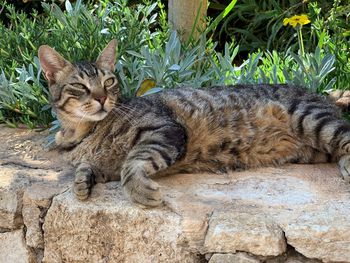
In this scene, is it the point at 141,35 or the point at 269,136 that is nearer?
Result: the point at 269,136

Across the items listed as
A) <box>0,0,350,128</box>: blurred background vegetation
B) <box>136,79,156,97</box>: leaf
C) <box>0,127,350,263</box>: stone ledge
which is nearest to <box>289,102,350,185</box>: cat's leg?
<box>0,127,350,263</box>: stone ledge

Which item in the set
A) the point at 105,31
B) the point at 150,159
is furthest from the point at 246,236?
the point at 105,31

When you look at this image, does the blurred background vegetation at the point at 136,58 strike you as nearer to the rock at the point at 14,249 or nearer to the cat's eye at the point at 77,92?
→ the cat's eye at the point at 77,92

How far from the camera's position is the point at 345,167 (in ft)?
11.7

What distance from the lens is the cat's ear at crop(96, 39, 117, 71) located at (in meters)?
3.96

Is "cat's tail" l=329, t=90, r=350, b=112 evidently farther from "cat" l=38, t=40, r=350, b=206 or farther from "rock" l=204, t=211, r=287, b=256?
"rock" l=204, t=211, r=287, b=256

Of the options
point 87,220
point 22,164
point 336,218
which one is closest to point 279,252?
point 336,218

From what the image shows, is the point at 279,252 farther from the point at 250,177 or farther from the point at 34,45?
the point at 34,45

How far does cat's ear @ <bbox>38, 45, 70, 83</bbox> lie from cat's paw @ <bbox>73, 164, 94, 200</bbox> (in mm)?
686

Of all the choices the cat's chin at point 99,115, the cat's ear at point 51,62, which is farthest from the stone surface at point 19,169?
the cat's ear at point 51,62

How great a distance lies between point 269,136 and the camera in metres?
3.86

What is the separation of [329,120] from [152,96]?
106 centimetres

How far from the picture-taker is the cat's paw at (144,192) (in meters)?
3.15

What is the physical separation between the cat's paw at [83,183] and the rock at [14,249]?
482mm
